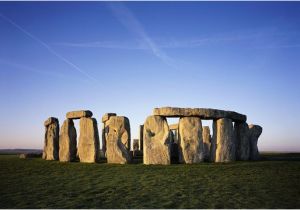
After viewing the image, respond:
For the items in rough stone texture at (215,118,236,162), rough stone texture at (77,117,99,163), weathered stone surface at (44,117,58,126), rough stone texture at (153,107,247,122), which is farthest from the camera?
weathered stone surface at (44,117,58,126)

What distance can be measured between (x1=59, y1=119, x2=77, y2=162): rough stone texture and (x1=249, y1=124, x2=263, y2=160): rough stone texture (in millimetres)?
8937

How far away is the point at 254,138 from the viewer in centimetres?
1509

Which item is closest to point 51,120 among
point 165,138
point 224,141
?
point 165,138

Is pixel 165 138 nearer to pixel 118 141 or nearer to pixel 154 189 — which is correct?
pixel 118 141

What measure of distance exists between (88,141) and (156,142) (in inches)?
135

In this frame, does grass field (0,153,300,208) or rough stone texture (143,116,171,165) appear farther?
rough stone texture (143,116,171,165)

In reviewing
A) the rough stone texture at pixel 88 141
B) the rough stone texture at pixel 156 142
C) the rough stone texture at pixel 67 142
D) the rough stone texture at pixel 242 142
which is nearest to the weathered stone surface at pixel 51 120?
the rough stone texture at pixel 67 142

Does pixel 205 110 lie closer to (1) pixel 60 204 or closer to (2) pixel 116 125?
(2) pixel 116 125

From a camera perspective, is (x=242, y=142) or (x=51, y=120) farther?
(x=51, y=120)

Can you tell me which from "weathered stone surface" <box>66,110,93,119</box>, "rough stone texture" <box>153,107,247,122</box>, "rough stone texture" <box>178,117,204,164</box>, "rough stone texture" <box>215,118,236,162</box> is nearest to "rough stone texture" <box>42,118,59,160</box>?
"weathered stone surface" <box>66,110,93,119</box>

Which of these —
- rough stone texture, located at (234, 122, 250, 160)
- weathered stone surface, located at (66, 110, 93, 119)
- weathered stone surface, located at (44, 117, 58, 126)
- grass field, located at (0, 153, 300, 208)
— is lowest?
grass field, located at (0, 153, 300, 208)

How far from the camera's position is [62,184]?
305 inches

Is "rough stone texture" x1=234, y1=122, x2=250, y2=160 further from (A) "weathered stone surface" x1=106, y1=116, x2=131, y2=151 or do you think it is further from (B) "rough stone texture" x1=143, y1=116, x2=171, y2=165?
(A) "weathered stone surface" x1=106, y1=116, x2=131, y2=151

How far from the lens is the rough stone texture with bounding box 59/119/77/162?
47.5 feet
